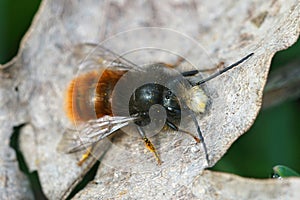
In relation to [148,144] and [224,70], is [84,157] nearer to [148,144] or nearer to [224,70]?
[148,144]

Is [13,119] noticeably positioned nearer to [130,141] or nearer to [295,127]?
[130,141]

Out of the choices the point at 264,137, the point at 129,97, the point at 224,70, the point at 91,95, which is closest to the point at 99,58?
the point at 91,95

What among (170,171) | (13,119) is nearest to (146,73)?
(170,171)

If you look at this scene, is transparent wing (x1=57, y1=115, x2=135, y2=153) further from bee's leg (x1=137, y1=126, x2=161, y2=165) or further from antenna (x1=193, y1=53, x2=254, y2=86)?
antenna (x1=193, y1=53, x2=254, y2=86)

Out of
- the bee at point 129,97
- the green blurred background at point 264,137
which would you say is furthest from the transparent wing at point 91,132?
the green blurred background at point 264,137

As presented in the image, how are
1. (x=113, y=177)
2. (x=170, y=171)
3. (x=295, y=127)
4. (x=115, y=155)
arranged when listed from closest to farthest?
(x=170, y=171)
(x=113, y=177)
(x=115, y=155)
(x=295, y=127)

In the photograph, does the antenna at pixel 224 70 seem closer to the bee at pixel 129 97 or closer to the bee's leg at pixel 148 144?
the bee at pixel 129 97

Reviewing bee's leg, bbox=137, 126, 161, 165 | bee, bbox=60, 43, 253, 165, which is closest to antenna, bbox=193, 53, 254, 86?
bee, bbox=60, 43, 253, 165

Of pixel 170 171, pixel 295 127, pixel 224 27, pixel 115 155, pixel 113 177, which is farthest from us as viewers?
pixel 295 127
